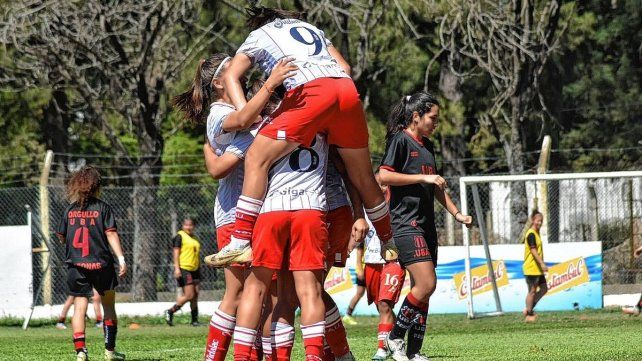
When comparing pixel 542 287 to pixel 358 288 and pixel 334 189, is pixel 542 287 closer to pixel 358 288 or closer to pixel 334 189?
pixel 358 288

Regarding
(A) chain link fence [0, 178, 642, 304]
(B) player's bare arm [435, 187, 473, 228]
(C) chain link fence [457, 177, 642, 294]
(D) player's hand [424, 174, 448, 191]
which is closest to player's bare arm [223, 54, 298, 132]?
(D) player's hand [424, 174, 448, 191]

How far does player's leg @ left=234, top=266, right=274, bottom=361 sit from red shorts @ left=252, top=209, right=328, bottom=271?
0.10m

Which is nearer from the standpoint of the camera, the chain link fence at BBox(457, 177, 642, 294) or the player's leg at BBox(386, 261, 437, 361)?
the player's leg at BBox(386, 261, 437, 361)

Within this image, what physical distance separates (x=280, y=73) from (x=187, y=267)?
13.7 m

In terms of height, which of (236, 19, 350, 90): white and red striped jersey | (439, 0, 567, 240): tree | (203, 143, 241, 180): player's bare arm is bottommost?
(203, 143, 241, 180): player's bare arm

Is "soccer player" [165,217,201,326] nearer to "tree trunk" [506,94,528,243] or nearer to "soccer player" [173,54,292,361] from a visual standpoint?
"tree trunk" [506,94,528,243]

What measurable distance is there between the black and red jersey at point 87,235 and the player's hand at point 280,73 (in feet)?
17.6

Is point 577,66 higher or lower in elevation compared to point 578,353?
higher

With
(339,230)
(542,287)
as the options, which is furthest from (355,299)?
(339,230)

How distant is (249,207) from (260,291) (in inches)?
20.1

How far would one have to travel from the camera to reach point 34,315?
20906mm

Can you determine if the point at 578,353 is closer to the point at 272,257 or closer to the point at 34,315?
the point at 272,257

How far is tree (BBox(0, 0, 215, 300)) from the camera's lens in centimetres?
2298

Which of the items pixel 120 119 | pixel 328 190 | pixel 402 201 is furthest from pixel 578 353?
pixel 120 119
